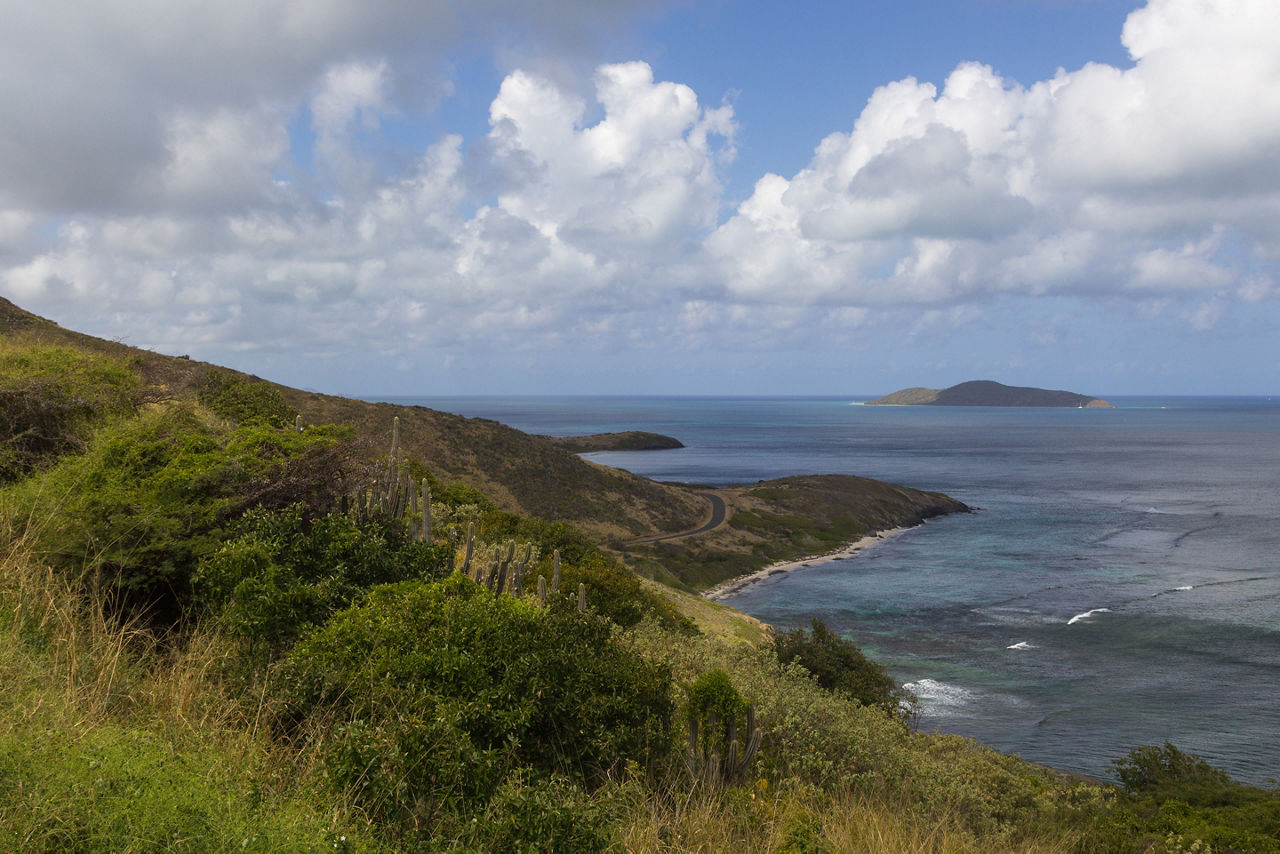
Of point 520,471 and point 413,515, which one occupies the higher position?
point 413,515

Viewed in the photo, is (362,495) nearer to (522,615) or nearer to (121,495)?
(121,495)

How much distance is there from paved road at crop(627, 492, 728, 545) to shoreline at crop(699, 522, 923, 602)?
316 inches

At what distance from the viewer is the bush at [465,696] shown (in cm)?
559

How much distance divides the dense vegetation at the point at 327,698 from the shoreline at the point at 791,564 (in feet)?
130

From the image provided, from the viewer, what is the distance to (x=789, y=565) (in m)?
62.2

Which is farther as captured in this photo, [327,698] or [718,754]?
[718,754]

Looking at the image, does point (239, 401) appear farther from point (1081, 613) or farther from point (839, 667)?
point (1081, 613)

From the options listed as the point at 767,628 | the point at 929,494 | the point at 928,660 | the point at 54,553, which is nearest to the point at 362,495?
the point at 54,553

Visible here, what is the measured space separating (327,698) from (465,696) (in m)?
1.22

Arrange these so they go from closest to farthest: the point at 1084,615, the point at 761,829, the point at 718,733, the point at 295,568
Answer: the point at 761,829, the point at 718,733, the point at 295,568, the point at 1084,615

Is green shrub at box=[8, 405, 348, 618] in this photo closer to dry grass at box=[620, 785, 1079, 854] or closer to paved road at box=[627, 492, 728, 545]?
dry grass at box=[620, 785, 1079, 854]

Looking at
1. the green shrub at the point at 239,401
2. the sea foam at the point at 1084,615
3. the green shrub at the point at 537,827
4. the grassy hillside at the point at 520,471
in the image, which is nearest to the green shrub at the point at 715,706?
the green shrub at the point at 537,827

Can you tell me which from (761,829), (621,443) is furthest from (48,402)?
(621,443)

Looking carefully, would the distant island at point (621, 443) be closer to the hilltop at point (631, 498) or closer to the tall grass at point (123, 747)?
the hilltop at point (631, 498)
